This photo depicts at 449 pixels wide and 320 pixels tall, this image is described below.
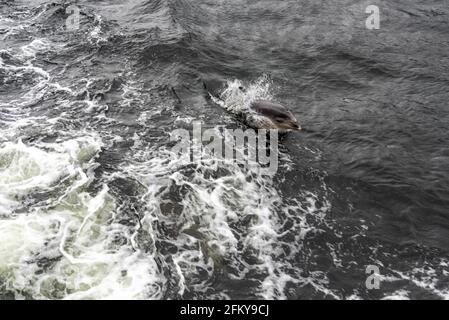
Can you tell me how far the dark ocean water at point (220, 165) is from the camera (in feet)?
23.8

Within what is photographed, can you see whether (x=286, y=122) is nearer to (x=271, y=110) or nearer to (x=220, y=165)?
(x=271, y=110)

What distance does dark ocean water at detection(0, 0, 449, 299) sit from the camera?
7.25 m

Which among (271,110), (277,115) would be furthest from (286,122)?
(271,110)

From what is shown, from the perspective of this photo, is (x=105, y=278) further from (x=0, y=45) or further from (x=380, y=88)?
(x=0, y=45)

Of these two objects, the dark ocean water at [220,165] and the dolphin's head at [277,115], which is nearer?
the dark ocean water at [220,165]

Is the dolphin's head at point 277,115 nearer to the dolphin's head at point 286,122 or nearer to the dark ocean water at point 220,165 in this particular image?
the dolphin's head at point 286,122

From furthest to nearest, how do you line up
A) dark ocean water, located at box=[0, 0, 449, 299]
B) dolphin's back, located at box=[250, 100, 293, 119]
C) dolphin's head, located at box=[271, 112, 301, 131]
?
dolphin's back, located at box=[250, 100, 293, 119]
dolphin's head, located at box=[271, 112, 301, 131]
dark ocean water, located at box=[0, 0, 449, 299]

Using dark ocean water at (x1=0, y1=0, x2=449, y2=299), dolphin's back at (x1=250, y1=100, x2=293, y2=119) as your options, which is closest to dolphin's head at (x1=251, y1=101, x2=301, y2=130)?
dolphin's back at (x1=250, y1=100, x2=293, y2=119)

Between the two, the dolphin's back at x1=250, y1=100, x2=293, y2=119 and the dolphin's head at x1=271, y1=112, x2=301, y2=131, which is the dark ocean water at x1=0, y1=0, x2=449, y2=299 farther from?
the dolphin's back at x1=250, y1=100, x2=293, y2=119

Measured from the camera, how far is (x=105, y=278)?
23.0 ft

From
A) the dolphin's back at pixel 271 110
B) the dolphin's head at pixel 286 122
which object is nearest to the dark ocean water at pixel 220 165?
the dolphin's head at pixel 286 122

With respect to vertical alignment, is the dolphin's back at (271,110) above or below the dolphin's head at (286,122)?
above

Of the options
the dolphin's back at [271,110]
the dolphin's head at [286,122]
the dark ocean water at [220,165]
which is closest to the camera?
the dark ocean water at [220,165]

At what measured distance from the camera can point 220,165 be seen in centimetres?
952
